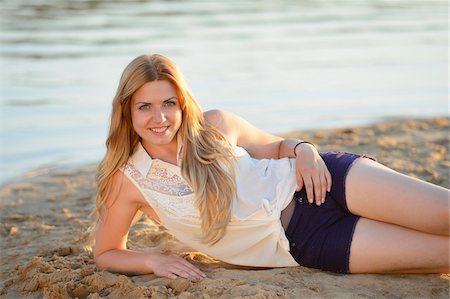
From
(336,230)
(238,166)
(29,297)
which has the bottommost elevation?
(29,297)

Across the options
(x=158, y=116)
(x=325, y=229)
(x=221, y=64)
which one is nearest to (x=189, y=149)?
(x=158, y=116)

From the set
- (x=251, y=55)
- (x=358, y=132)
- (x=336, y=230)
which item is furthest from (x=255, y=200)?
(x=251, y=55)

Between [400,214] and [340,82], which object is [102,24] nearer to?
[340,82]

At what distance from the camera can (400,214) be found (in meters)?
3.67

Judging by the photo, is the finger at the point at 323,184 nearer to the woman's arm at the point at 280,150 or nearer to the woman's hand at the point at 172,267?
the woman's arm at the point at 280,150

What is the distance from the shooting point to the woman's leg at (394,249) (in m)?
3.68

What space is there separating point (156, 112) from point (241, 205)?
655mm

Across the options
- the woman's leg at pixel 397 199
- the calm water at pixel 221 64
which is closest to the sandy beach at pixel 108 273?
the woman's leg at pixel 397 199

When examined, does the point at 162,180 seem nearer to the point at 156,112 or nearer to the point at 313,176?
the point at 156,112

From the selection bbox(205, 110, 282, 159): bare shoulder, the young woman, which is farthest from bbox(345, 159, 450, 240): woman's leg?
bbox(205, 110, 282, 159): bare shoulder

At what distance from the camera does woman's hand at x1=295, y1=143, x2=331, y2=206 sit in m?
3.82

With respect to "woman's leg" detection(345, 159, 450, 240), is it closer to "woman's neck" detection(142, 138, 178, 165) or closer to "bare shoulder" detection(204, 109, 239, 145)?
"bare shoulder" detection(204, 109, 239, 145)

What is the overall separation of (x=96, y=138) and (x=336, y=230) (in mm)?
4672

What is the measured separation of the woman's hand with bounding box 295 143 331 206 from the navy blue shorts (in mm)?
38
